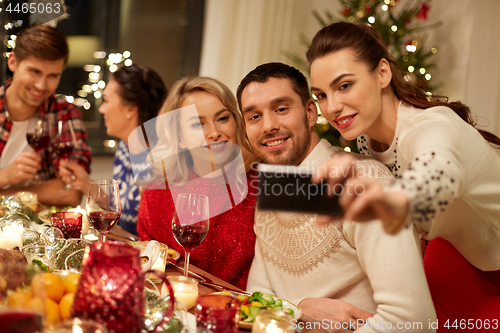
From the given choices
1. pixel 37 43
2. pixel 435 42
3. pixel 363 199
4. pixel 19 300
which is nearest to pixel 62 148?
pixel 37 43

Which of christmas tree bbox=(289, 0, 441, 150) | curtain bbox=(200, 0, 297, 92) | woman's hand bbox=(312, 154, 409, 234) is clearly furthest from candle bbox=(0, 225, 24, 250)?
curtain bbox=(200, 0, 297, 92)

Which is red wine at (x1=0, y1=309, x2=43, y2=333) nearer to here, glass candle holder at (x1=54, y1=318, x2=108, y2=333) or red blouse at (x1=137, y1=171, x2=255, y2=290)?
glass candle holder at (x1=54, y1=318, x2=108, y2=333)

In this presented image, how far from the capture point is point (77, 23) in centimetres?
355

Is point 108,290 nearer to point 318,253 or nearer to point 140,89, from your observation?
point 318,253

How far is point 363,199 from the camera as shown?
2.18 feet

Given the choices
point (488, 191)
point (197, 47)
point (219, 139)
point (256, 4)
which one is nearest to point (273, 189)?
point (488, 191)

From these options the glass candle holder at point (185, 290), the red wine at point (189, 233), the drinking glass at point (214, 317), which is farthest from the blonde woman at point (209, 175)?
the drinking glass at point (214, 317)

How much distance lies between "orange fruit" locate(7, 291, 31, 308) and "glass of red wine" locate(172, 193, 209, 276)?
53cm

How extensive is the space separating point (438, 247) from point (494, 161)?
1.59 feet

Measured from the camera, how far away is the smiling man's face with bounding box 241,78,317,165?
4.78 ft

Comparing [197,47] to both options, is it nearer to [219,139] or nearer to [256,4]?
[256,4]

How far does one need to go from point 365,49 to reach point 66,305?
1.04 m

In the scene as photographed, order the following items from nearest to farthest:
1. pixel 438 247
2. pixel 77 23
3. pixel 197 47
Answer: pixel 438 247 < pixel 77 23 < pixel 197 47

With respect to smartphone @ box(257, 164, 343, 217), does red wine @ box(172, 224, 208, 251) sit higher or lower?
lower
